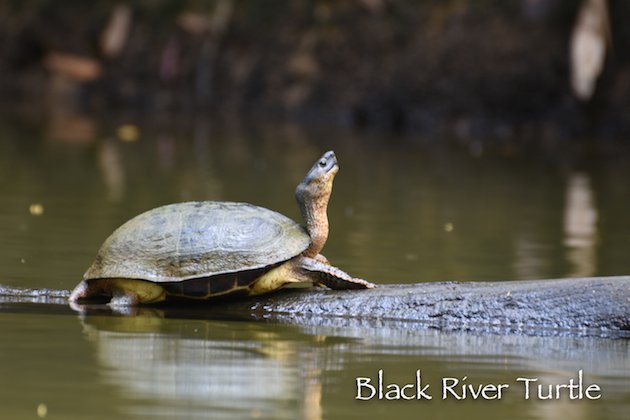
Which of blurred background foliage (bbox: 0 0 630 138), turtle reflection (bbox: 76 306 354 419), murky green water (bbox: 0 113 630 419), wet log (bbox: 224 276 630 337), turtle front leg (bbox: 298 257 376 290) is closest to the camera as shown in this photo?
turtle reflection (bbox: 76 306 354 419)

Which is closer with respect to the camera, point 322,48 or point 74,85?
point 322,48

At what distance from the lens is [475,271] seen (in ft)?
26.1

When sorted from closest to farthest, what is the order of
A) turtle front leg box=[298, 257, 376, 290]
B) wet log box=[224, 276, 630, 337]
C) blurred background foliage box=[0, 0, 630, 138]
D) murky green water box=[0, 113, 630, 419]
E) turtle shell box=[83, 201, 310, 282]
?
murky green water box=[0, 113, 630, 419] < wet log box=[224, 276, 630, 337] < turtle shell box=[83, 201, 310, 282] < turtle front leg box=[298, 257, 376, 290] < blurred background foliage box=[0, 0, 630, 138]

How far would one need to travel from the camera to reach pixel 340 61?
74.3 feet

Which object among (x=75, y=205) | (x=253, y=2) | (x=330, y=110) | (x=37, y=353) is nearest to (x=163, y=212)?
(x=37, y=353)

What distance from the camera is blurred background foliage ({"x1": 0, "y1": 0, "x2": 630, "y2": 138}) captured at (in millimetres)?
20047

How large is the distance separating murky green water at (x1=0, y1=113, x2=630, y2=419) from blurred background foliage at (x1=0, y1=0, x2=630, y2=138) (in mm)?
2000

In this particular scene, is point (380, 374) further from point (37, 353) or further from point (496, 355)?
point (37, 353)

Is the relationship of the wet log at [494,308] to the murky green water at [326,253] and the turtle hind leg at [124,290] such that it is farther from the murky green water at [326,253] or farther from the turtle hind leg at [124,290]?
the turtle hind leg at [124,290]

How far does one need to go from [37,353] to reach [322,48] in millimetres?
18296

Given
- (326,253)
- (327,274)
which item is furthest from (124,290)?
(326,253)

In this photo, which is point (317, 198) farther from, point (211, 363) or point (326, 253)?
point (326, 253)

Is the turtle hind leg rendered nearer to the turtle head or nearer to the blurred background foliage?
the turtle head

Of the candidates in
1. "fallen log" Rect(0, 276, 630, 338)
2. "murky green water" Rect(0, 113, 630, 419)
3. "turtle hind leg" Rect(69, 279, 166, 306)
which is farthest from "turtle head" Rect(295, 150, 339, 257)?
"turtle hind leg" Rect(69, 279, 166, 306)
